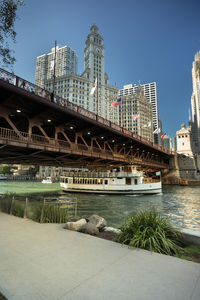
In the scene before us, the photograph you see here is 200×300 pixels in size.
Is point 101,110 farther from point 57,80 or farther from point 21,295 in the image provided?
point 21,295

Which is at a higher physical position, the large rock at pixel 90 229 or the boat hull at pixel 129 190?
the large rock at pixel 90 229

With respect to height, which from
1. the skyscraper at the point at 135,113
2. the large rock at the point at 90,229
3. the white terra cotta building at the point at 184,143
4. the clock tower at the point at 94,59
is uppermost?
the clock tower at the point at 94,59

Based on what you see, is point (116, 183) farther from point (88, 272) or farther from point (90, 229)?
point (88, 272)

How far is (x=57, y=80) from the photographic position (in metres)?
137

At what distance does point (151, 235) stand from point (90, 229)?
248cm

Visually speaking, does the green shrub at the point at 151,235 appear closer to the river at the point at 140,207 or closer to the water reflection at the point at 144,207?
the river at the point at 140,207

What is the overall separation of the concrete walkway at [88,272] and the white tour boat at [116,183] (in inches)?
1288

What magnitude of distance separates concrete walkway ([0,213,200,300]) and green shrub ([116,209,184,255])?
43 cm

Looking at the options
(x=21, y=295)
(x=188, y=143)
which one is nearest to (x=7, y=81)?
(x=21, y=295)

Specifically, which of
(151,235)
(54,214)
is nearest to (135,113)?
(54,214)

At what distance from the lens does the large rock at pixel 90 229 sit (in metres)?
7.01

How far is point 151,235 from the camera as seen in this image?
5859 millimetres

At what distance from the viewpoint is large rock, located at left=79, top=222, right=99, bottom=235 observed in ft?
23.0

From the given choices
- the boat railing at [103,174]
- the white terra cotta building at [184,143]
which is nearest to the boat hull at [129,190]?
the boat railing at [103,174]
